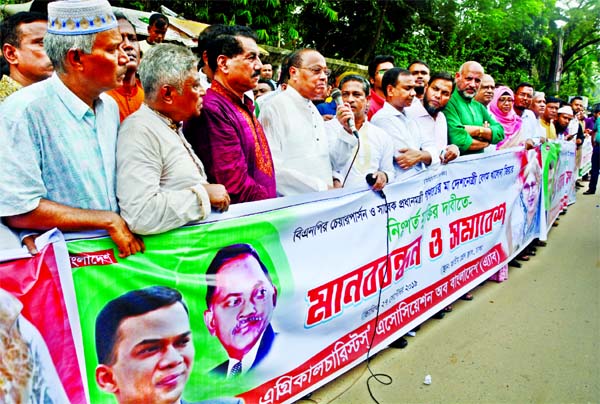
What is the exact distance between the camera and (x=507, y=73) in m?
19.3

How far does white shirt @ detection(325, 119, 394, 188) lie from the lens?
11.4ft

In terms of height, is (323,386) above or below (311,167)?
below

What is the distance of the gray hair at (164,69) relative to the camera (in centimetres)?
209

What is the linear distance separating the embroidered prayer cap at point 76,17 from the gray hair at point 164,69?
0.33 m

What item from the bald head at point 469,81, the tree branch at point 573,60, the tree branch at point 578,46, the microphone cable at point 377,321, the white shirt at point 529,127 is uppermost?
the tree branch at point 578,46

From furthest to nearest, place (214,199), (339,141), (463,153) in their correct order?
(463,153)
(339,141)
(214,199)

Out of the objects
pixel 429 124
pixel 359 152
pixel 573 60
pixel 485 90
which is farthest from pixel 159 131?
pixel 573 60

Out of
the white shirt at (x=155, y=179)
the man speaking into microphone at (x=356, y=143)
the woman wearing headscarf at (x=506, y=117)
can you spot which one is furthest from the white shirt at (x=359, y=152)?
the woman wearing headscarf at (x=506, y=117)

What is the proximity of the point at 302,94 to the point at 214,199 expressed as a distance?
1.42 meters

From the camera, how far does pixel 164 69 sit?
209 centimetres

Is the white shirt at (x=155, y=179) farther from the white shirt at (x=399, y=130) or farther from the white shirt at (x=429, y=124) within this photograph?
the white shirt at (x=429, y=124)

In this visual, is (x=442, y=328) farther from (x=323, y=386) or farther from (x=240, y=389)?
(x=240, y=389)

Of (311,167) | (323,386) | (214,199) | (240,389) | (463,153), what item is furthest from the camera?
(463,153)

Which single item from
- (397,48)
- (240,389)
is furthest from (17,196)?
(397,48)
